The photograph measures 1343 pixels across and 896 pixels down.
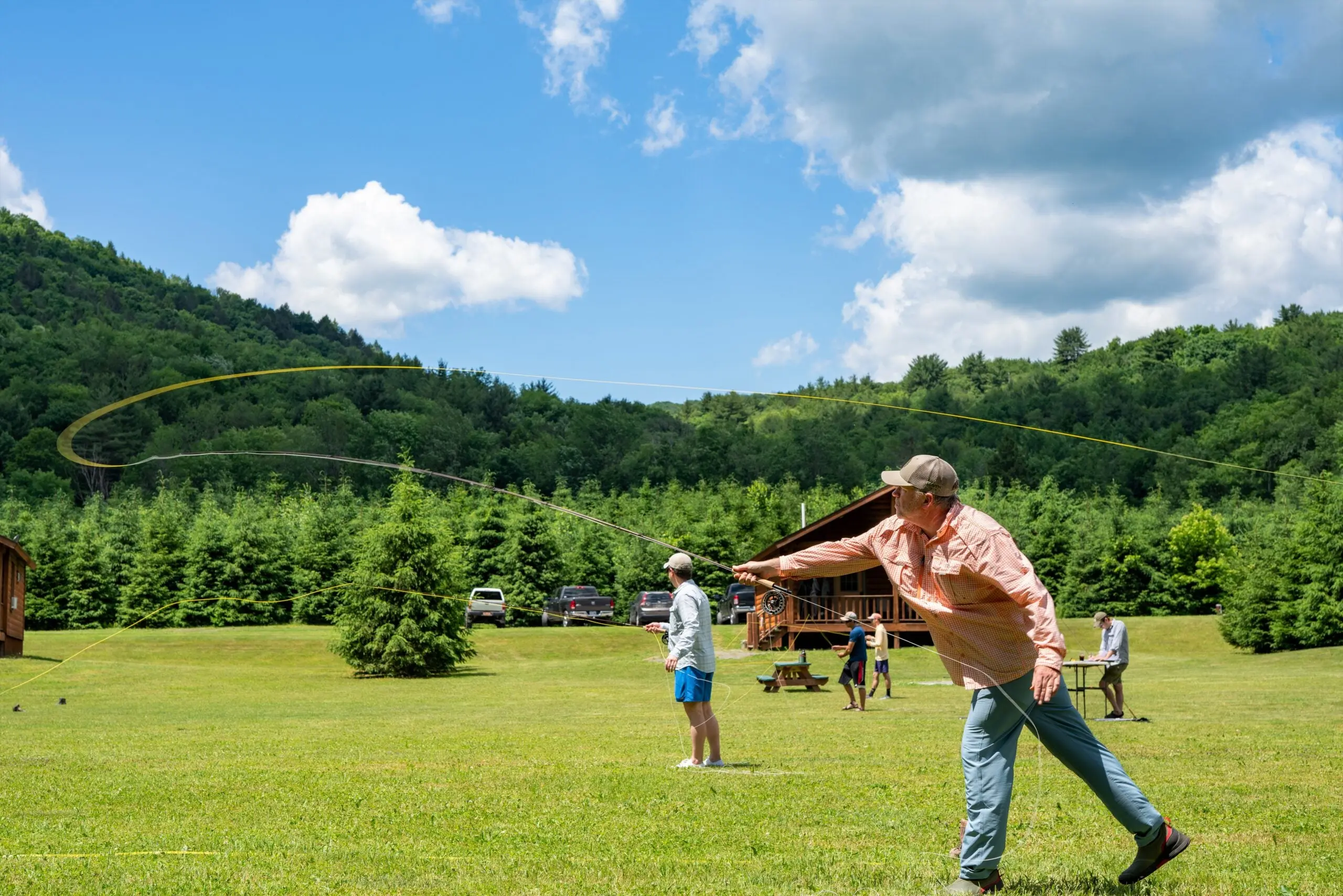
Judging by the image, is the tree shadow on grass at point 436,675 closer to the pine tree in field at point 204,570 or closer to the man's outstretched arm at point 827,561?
the pine tree in field at point 204,570

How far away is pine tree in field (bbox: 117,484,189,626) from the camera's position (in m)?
57.9

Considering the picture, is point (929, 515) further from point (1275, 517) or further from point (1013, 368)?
point (1013, 368)

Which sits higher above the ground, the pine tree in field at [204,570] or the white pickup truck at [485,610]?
the pine tree in field at [204,570]

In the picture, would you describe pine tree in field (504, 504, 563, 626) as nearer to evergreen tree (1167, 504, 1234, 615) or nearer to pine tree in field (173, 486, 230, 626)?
pine tree in field (173, 486, 230, 626)

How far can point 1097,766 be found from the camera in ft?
19.4

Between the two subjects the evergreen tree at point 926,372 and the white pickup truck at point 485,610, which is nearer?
the white pickup truck at point 485,610

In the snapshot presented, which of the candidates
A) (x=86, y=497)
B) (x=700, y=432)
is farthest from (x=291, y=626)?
(x=700, y=432)

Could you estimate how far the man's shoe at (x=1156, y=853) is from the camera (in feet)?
19.4

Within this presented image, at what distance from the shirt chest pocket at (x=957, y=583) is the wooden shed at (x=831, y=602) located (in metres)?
35.7

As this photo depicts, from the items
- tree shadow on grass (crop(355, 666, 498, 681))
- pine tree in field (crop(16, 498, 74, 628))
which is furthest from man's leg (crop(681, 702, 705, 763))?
pine tree in field (crop(16, 498, 74, 628))

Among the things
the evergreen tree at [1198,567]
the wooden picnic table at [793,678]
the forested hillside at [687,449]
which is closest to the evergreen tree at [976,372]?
the forested hillside at [687,449]

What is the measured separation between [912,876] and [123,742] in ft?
40.3

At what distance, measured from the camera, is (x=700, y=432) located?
390 feet

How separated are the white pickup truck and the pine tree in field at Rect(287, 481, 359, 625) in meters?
7.45
